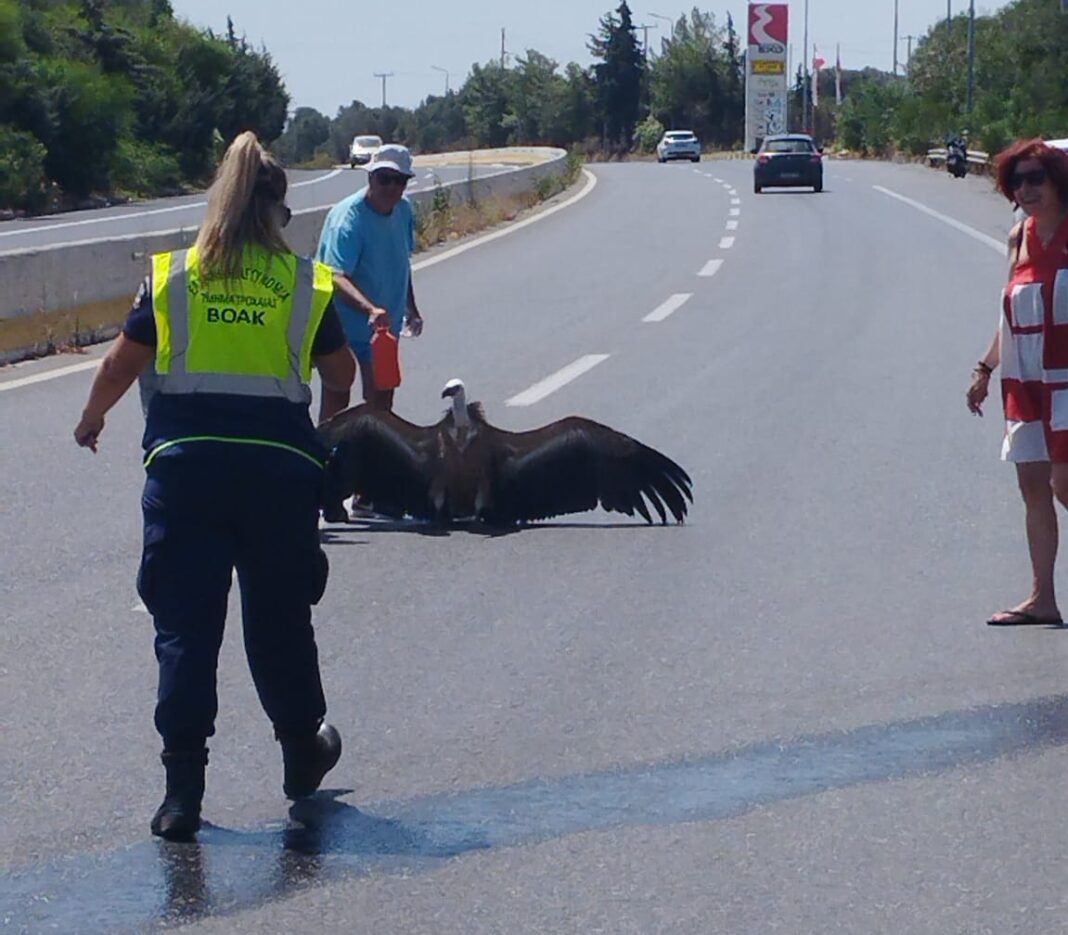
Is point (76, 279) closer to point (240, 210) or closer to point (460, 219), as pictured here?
point (240, 210)

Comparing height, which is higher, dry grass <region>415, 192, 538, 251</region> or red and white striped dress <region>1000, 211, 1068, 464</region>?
red and white striped dress <region>1000, 211, 1068, 464</region>

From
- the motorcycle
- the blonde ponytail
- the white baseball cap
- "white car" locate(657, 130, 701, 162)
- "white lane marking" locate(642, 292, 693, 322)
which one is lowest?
"white car" locate(657, 130, 701, 162)

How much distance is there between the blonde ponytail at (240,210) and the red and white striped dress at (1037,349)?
288cm

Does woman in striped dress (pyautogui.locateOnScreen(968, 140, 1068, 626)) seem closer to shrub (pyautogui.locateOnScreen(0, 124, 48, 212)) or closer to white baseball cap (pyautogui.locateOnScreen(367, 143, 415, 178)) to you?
white baseball cap (pyautogui.locateOnScreen(367, 143, 415, 178))

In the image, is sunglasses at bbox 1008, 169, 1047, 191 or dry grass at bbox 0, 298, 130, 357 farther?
dry grass at bbox 0, 298, 130, 357

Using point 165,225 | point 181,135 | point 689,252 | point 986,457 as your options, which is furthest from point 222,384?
point 181,135

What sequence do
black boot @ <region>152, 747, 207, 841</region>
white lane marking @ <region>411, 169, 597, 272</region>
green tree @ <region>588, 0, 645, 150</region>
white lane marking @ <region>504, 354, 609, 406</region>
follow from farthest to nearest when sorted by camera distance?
green tree @ <region>588, 0, 645, 150</region>
white lane marking @ <region>411, 169, 597, 272</region>
white lane marking @ <region>504, 354, 609, 406</region>
black boot @ <region>152, 747, 207, 841</region>

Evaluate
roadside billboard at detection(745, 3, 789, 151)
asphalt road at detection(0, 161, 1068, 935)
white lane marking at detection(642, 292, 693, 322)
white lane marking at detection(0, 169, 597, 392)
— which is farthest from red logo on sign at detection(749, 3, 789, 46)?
asphalt road at detection(0, 161, 1068, 935)

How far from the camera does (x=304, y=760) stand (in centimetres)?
525

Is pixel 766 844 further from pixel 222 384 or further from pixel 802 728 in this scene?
pixel 222 384

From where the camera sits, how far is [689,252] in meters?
27.2

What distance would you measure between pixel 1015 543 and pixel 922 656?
208cm

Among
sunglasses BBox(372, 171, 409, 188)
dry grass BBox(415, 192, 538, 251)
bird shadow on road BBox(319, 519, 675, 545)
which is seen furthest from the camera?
dry grass BBox(415, 192, 538, 251)

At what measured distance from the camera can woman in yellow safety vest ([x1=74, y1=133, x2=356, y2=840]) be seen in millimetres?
5020
